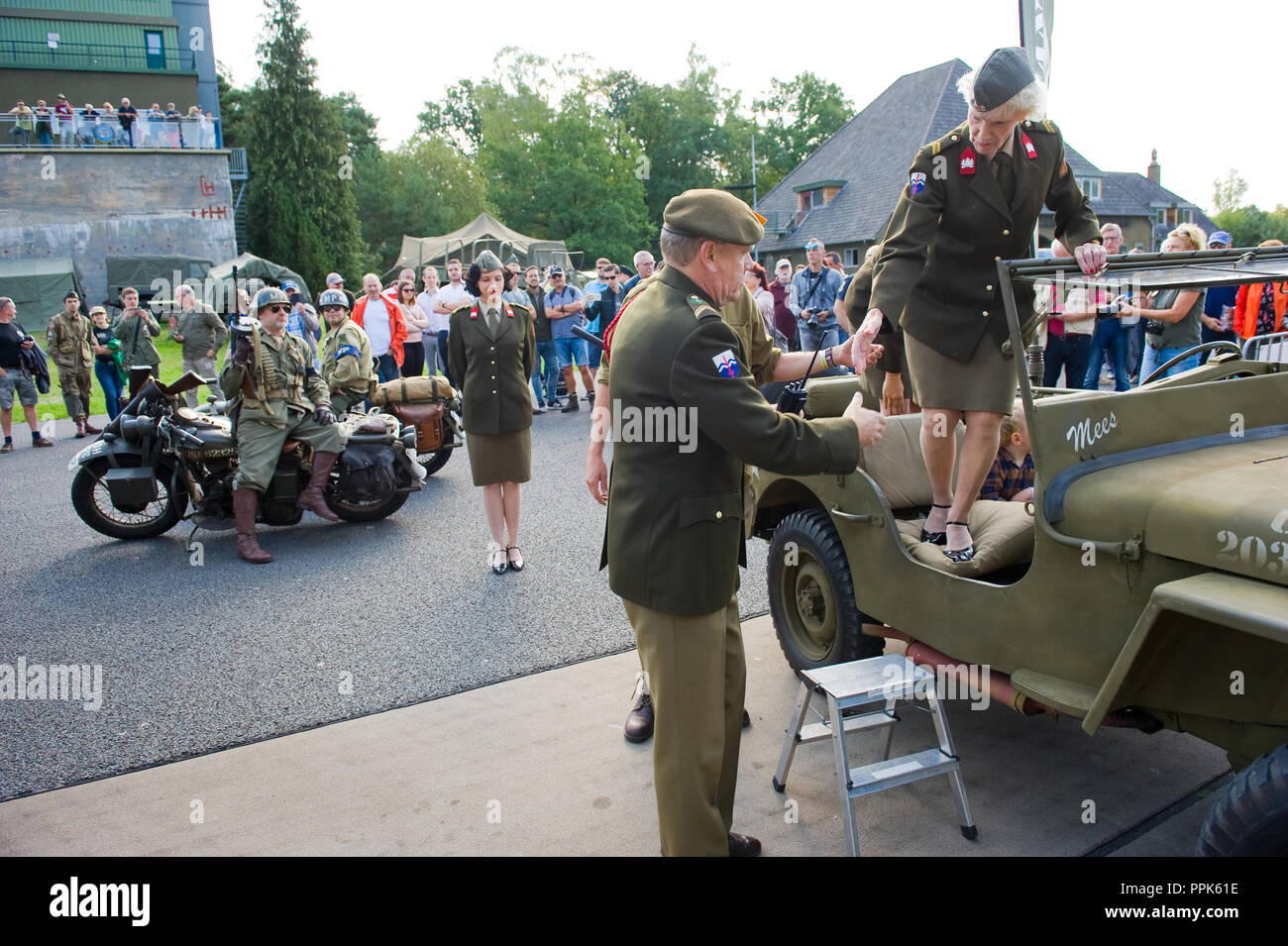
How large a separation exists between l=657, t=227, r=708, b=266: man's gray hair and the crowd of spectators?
1481 inches

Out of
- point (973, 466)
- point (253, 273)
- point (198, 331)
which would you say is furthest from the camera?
point (253, 273)

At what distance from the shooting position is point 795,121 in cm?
6744

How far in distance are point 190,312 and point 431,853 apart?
35.6 feet

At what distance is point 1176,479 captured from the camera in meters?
2.58

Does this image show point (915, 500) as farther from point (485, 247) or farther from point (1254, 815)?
point (485, 247)

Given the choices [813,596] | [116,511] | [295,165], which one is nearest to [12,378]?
[116,511]

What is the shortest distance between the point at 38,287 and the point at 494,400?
29.3 m

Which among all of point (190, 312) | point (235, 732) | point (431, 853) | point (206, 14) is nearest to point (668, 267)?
point (431, 853)

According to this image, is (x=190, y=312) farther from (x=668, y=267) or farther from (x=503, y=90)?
(x=503, y=90)

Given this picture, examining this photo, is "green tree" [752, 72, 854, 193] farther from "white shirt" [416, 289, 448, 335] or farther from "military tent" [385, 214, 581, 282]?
"white shirt" [416, 289, 448, 335]

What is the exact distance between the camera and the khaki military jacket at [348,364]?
8.41m

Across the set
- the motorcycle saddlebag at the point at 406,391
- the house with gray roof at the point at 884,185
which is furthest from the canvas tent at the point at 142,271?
the motorcycle saddlebag at the point at 406,391

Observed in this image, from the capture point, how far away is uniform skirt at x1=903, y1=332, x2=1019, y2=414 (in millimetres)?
3326

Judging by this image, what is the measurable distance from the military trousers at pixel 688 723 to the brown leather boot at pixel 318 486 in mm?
5028
